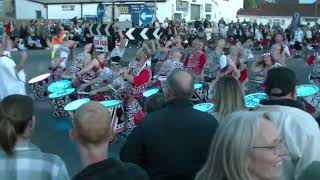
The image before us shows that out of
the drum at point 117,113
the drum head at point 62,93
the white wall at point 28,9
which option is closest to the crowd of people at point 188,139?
the drum at point 117,113

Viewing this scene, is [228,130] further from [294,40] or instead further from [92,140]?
[294,40]

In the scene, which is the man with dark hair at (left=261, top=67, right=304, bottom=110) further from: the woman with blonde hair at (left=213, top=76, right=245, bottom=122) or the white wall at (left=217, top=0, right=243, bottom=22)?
the white wall at (left=217, top=0, right=243, bottom=22)

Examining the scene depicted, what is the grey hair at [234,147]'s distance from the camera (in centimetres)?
257

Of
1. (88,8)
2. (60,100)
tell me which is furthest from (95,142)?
(88,8)

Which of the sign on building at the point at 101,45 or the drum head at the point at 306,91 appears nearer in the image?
the drum head at the point at 306,91

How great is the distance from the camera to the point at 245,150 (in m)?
2.57

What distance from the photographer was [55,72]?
14.4 meters

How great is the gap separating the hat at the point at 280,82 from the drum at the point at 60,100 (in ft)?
26.5

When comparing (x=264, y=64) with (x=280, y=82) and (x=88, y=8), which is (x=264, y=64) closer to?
(x=280, y=82)

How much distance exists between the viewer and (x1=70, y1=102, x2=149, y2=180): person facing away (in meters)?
3.03

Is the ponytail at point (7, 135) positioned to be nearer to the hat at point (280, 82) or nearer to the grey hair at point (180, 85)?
the grey hair at point (180, 85)

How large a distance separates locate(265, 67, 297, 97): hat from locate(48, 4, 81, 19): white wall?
5730 cm

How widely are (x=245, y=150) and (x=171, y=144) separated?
63.6 inches

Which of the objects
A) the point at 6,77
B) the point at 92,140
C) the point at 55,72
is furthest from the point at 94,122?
the point at 55,72
